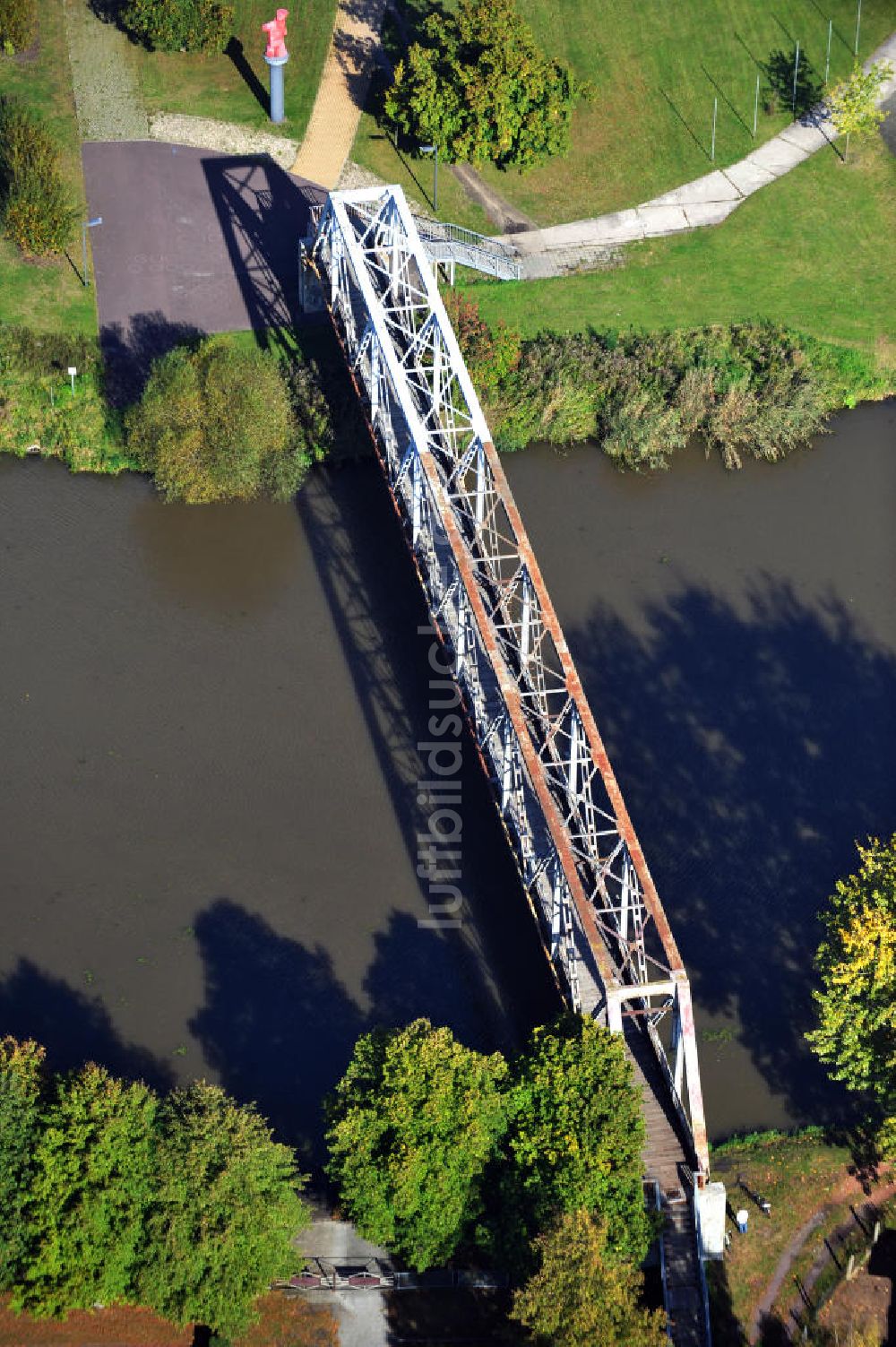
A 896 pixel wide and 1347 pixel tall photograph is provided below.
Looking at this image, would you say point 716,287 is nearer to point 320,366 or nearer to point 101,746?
point 320,366

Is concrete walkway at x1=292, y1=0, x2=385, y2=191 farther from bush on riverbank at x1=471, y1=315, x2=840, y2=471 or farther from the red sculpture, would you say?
bush on riverbank at x1=471, y1=315, x2=840, y2=471

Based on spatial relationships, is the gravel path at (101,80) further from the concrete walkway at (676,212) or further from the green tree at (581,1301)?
the green tree at (581,1301)

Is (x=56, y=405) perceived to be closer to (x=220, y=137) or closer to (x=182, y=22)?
(x=220, y=137)

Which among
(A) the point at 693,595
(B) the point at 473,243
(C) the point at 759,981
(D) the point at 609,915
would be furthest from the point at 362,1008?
(B) the point at 473,243

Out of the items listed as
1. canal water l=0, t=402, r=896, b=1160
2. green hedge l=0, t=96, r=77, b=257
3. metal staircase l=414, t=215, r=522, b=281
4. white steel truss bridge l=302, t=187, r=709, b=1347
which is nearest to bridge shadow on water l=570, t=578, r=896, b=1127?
canal water l=0, t=402, r=896, b=1160

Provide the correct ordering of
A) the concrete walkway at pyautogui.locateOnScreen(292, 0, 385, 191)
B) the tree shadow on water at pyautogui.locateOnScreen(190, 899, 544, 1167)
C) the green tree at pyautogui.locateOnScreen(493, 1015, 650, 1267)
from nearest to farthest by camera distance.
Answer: the green tree at pyautogui.locateOnScreen(493, 1015, 650, 1267)
the tree shadow on water at pyautogui.locateOnScreen(190, 899, 544, 1167)
the concrete walkway at pyautogui.locateOnScreen(292, 0, 385, 191)

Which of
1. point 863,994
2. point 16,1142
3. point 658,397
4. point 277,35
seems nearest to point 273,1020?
point 16,1142
